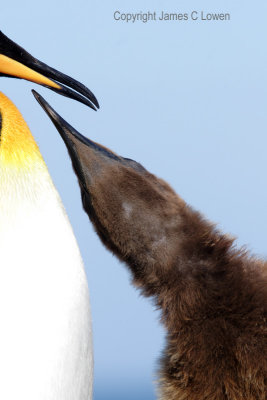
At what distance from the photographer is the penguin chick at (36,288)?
1104mm

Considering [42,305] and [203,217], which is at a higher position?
[203,217]

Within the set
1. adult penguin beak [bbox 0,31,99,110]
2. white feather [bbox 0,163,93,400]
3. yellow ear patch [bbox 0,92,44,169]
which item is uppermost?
adult penguin beak [bbox 0,31,99,110]

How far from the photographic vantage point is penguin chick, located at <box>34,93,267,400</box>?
1253 mm

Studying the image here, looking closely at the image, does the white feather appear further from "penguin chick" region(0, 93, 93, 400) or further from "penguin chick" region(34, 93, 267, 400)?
"penguin chick" region(34, 93, 267, 400)

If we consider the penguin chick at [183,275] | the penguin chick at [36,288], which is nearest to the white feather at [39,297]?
the penguin chick at [36,288]

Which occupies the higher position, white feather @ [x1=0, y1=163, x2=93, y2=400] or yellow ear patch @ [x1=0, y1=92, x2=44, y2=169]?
yellow ear patch @ [x1=0, y1=92, x2=44, y2=169]

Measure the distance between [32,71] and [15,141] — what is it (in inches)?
4.5

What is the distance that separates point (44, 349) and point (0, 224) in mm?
197

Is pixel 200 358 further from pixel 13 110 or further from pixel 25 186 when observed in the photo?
pixel 13 110

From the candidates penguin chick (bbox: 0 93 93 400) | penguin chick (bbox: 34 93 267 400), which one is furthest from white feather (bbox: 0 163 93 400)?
penguin chick (bbox: 34 93 267 400)

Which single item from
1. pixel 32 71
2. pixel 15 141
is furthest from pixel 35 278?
pixel 32 71

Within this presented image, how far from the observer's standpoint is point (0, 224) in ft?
3.75

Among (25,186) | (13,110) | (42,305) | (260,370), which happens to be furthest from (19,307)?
(260,370)

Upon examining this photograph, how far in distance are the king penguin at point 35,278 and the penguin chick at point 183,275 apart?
0.08 metres
